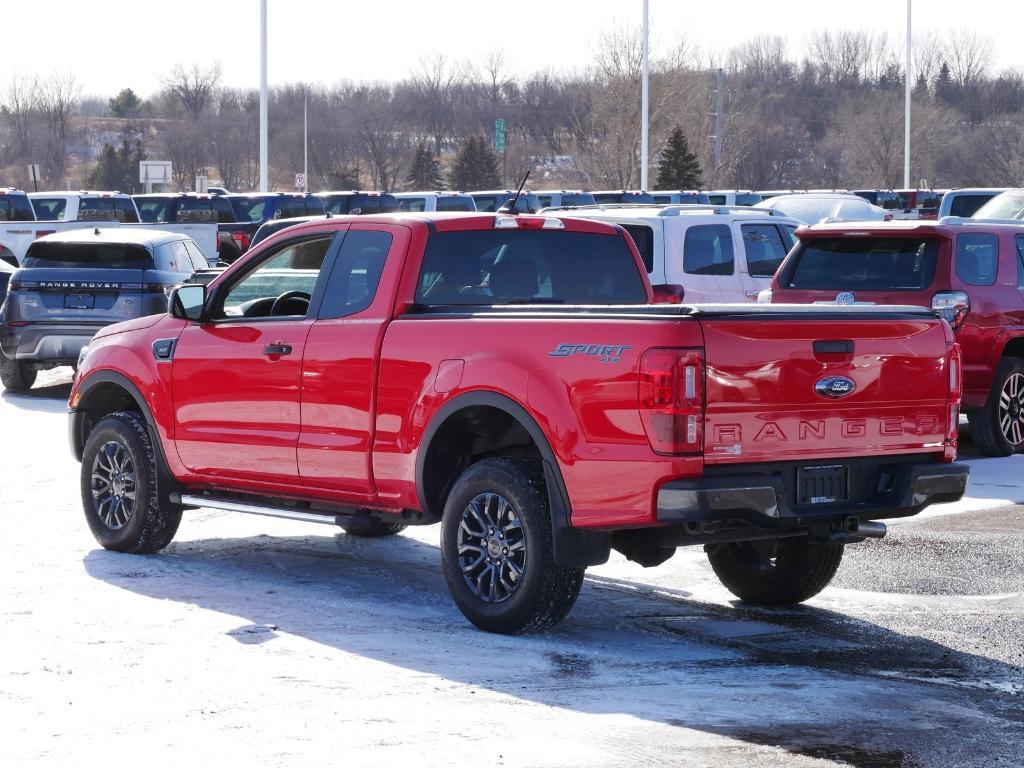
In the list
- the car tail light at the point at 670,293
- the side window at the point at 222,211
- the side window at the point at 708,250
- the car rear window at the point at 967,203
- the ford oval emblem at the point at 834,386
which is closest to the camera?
the ford oval emblem at the point at 834,386

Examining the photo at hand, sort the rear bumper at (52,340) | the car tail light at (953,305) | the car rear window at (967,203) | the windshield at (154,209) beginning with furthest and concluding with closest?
the windshield at (154,209) < the car rear window at (967,203) < the rear bumper at (52,340) < the car tail light at (953,305)

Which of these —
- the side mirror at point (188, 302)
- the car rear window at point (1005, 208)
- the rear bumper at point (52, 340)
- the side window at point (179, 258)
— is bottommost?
the rear bumper at point (52, 340)

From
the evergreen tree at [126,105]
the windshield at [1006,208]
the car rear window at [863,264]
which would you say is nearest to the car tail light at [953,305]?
the car rear window at [863,264]

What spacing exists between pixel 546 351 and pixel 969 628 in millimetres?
2425

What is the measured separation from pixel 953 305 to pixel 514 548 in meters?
6.75

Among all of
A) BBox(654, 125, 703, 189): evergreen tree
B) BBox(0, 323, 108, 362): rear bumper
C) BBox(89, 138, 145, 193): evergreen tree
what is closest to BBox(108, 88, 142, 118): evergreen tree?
BBox(89, 138, 145, 193): evergreen tree

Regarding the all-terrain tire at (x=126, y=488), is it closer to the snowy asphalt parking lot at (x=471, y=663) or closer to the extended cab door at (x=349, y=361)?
the snowy asphalt parking lot at (x=471, y=663)

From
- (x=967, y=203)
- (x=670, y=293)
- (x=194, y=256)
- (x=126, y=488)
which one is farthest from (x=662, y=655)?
(x=967, y=203)

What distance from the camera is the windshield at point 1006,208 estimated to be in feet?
80.0

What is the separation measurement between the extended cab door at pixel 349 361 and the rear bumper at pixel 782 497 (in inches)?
75.2

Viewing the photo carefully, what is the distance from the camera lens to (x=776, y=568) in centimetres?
817

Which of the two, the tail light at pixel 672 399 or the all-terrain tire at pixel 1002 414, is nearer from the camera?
the tail light at pixel 672 399

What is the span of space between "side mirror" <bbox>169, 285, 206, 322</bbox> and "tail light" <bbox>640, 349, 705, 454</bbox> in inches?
130

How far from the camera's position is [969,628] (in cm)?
764
